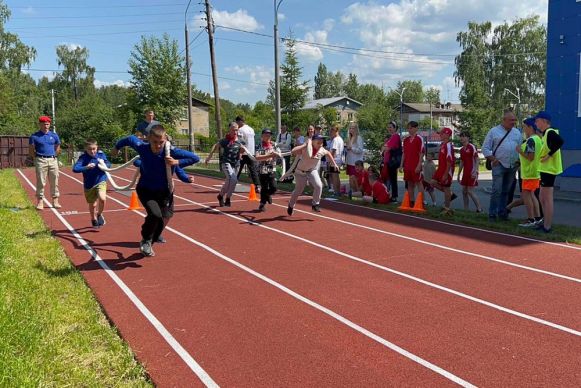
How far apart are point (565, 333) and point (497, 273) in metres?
2.09

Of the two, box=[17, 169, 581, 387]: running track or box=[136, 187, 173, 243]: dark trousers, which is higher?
box=[136, 187, 173, 243]: dark trousers

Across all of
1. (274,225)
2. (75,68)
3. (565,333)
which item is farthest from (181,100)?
(75,68)

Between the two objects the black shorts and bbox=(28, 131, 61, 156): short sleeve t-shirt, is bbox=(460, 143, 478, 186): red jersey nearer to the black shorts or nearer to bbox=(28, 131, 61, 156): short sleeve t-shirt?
the black shorts

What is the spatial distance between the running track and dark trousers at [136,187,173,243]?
0.47 m

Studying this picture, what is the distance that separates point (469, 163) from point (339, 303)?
6.93 m

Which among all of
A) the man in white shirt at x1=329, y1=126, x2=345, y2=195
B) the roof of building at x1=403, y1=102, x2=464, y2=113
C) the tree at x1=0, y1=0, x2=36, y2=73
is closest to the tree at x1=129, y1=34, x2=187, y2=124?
the tree at x1=0, y1=0, x2=36, y2=73

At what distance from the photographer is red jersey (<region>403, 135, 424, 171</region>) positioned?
38.4 feet

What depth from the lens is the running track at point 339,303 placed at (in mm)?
4113

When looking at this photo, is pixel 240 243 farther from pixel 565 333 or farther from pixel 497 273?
pixel 565 333

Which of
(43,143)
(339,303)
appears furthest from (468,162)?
(43,143)

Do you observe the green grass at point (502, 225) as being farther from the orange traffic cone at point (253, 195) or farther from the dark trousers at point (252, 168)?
the orange traffic cone at point (253, 195)

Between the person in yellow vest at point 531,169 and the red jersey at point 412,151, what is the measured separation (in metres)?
2.39

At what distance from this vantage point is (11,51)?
5006 cm

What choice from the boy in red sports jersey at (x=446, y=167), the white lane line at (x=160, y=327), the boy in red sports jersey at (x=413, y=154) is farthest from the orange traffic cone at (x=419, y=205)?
the white lane line at (x=160, y=327)
